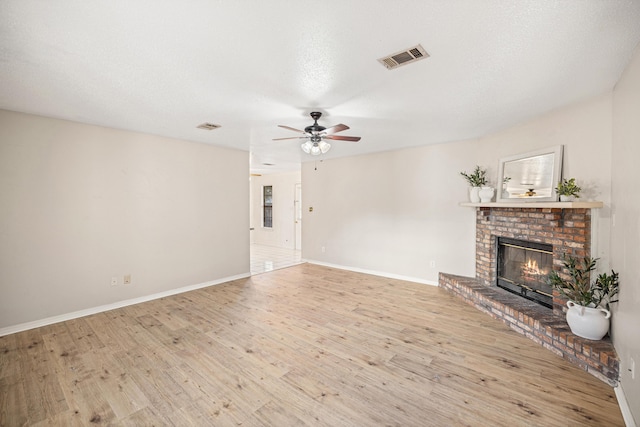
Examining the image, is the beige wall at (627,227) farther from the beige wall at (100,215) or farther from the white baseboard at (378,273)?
the beige wall at (100,215)

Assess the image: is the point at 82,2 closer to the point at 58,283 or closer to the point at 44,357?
the point at 44,357

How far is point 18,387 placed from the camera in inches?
87.1

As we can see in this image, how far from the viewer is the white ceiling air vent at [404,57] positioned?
1.95m

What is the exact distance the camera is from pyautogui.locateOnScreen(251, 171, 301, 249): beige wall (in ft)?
29.0

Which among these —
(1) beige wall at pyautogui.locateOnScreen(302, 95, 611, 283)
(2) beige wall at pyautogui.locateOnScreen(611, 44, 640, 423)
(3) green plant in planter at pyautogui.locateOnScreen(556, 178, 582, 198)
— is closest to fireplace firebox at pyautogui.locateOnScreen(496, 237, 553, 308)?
(1) beige wall at pyautogui.locateOnScreen(302, 95, 611, 283)

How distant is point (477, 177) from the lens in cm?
416

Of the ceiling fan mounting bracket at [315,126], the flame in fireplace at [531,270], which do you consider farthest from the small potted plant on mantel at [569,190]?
the ceiling fan mounting bracket at [315,126]

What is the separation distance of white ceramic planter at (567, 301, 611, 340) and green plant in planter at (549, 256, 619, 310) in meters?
0.08

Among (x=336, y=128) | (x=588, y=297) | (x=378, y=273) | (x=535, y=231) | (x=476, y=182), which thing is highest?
(x=336, y=128)

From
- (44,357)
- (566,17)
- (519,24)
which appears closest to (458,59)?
(519,24)

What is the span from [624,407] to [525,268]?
1.95m

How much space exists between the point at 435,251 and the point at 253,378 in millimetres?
3731

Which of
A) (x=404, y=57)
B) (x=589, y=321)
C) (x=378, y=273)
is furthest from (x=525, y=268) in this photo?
(x=404, y=57)

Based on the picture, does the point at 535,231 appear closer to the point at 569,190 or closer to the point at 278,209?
the point at 569,190
